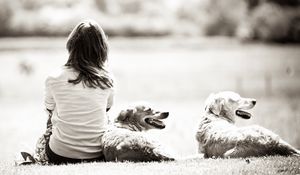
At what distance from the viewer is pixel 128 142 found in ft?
15.5

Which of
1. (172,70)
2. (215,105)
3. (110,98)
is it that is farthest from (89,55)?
(172,70)

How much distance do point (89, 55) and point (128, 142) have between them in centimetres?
76

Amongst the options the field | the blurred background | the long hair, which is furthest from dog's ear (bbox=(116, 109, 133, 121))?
the blurred background

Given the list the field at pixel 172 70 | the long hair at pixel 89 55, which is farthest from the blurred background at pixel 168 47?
the long hair at pixel 89 55

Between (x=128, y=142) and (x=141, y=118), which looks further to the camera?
(x=141, y=118)

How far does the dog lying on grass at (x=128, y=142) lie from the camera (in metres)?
4.73

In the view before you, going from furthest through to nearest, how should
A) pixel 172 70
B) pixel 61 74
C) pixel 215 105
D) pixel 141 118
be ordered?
pixel 172 70, pixel 215 105, pixel 141 118, pixel 61 74

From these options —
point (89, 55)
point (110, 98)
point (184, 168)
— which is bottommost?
point (184, 168)

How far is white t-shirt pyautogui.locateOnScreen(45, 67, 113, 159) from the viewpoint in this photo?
483 cm

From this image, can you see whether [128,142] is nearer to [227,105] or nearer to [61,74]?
[61,74]

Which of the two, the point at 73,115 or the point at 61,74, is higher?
the point at 61,74

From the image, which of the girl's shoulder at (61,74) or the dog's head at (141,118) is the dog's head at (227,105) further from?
the girl's shoulder at (61,74)

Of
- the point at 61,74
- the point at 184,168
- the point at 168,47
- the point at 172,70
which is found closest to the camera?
the point at 184,168

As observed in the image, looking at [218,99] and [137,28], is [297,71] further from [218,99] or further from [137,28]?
[218,99]
